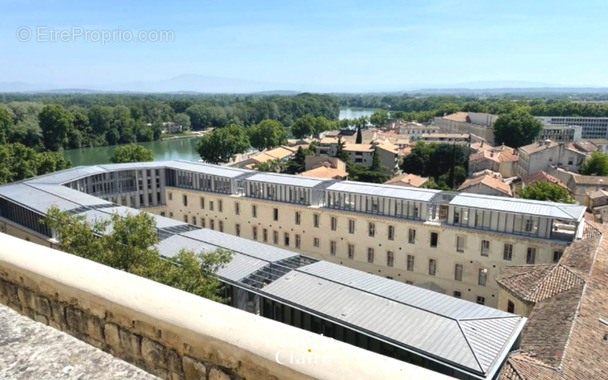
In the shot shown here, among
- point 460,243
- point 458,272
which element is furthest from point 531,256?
point 458,272

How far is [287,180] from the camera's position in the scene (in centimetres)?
2953

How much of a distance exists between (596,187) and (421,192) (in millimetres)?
29908

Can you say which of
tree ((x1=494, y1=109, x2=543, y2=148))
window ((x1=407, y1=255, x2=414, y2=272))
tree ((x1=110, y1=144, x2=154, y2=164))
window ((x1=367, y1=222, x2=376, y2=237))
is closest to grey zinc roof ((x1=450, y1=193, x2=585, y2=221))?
window ((x1=407, y1=255, x2=414, y2=272))

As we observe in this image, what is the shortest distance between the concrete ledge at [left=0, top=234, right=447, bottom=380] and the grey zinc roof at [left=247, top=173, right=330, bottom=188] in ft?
77.1

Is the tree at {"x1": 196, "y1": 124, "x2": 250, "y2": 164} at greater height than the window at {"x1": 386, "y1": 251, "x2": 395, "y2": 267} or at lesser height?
greater

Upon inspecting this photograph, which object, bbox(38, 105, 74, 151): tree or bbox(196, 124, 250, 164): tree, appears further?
bbox(38, 105, 74, 151): tree

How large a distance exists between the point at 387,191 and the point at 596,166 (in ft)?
144

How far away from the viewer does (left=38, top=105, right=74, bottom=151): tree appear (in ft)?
255

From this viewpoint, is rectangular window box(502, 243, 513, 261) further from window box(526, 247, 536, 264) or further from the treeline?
the treeline

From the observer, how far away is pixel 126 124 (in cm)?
9250

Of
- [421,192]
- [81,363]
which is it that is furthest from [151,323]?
[421,192]

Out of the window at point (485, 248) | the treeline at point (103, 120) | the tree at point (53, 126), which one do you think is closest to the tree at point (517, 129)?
the treeline at point (103, 120)

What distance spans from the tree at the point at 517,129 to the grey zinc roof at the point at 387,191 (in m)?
68.9

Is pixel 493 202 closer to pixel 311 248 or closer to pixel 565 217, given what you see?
pixel 565 217
